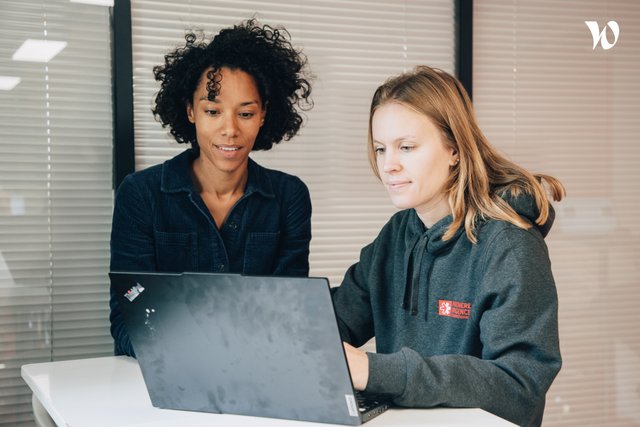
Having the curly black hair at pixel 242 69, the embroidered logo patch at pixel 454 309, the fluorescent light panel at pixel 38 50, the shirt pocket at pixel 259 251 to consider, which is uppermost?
the fluorescent light panel at pixel 38 50

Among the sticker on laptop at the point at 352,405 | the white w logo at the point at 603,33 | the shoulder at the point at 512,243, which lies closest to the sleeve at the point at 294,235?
the shoulder at the point at 512,243

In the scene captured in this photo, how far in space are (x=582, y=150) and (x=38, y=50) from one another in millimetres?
2225

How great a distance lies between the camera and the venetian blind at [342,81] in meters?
2.81

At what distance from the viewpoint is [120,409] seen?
1394 millimetres

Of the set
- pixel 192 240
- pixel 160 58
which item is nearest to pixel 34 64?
pixel 160 58

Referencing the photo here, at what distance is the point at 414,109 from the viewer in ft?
5.64

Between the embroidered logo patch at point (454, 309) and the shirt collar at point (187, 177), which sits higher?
the shirt collar at point (187, 177)

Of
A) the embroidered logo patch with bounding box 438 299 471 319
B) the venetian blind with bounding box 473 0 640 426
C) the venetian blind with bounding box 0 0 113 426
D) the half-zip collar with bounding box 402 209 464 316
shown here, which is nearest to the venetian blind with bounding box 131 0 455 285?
the venetian blind with bounding box 473 0 640 426

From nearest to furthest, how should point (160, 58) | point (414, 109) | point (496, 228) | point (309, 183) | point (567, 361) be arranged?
1. point (496, 228)
2. point (414, 109)
3. point (160, 58)
4. point (309, 183)
5. point (567, 361)

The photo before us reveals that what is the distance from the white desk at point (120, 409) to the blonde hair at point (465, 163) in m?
0.47

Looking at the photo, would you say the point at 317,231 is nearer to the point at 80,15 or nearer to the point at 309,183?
the point at 309,183

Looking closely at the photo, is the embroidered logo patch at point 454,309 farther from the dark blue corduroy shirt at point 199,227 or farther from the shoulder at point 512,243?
the dark blue corduroy shirt at point 199,227

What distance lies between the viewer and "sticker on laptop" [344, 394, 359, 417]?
3.91 feet

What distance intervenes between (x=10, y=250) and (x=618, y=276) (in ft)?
8.11
